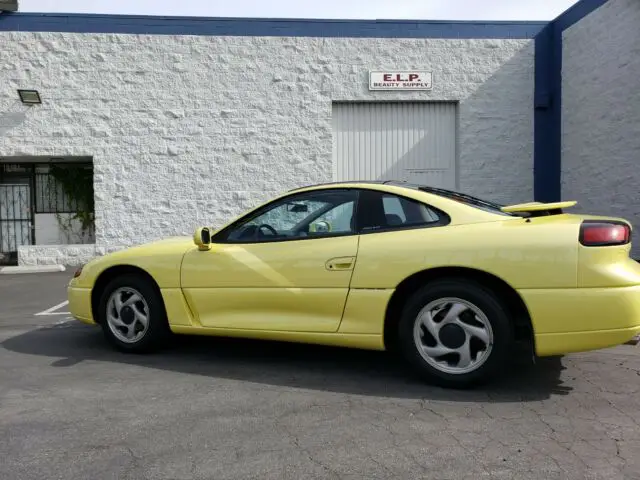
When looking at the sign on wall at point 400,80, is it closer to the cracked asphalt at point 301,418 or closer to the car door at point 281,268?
the car door at point 281,268

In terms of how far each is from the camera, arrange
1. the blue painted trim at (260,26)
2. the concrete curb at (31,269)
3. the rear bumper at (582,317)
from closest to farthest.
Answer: the rear bumper at (582,317), the concrete curb at (31,269), the blue painted trim at (260,26)

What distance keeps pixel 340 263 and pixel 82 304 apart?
261cm

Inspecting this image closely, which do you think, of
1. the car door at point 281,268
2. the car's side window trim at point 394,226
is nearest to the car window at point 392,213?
the car's side window trim at point 394,226

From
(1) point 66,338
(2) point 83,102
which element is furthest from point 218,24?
(1) point 66,338

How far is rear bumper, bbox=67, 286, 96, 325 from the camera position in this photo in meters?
5.10

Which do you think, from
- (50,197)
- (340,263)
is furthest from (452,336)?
(50,197)

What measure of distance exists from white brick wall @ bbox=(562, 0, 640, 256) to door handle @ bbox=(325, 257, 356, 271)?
8260mm

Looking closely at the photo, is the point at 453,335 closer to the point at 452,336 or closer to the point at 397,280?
the point at 452,336

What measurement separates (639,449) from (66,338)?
516 centimetres

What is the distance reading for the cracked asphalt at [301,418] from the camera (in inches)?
113

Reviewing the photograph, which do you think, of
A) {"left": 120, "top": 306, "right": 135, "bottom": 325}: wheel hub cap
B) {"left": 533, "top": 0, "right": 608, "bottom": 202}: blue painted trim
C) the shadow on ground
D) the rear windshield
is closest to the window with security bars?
the shadow on ground

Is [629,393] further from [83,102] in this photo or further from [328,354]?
[83,102]

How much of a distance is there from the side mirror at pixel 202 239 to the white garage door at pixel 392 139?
26.1 ft

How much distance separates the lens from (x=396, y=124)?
12375 millimetres
